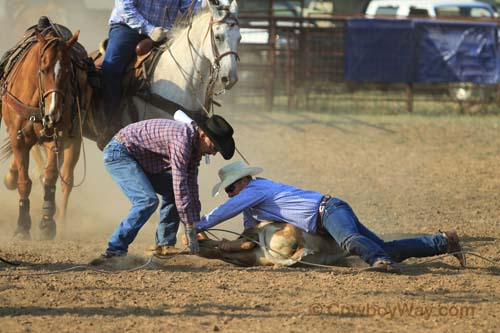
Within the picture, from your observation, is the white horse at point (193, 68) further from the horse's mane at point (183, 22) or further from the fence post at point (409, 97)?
the fence post at point (409, 97)

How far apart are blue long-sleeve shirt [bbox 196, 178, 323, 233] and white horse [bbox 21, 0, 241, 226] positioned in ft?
5.50

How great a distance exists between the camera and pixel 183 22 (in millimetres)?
8844

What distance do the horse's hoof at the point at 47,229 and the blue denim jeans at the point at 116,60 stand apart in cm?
103

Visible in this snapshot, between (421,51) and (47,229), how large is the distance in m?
11.1

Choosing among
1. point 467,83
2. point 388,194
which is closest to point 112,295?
point 388,194

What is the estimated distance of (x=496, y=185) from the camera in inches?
456

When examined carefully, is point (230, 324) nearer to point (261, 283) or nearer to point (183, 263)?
point (261, 283)

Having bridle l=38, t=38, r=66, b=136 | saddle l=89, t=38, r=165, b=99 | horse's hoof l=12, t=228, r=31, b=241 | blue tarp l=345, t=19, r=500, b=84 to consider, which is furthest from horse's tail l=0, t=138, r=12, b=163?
blue tarp l=345, t=19, r=500, b=84

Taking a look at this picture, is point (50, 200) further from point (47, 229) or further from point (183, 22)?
point (183, 22)

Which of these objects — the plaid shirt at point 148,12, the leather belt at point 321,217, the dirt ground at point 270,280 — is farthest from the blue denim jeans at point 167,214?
the plaid shirt at point 148,12

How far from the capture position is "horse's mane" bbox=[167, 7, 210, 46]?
8672 mm

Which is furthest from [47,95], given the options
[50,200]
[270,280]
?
[270,280]

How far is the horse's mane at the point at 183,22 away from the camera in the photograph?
341 inches

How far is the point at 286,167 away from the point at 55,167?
14.5 feet
